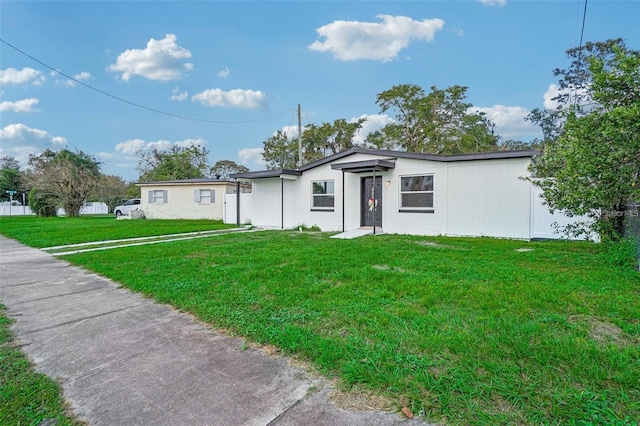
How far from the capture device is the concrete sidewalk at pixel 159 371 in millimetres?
1939

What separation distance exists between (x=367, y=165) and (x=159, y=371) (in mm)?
8901

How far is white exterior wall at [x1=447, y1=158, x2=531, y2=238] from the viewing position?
9.23 m

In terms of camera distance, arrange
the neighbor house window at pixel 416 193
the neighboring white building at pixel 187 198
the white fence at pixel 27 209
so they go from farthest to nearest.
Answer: the white fence at pixel 27 209 → the neighboring white building at pixel 187 198 → the neighbor house window at pixel 416 193

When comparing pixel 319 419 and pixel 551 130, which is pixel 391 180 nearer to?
pixel 319 419

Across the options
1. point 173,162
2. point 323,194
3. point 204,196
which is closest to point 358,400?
point 323,194

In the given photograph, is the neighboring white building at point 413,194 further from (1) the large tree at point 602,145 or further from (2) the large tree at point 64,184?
(2) the large tree at point 64,184

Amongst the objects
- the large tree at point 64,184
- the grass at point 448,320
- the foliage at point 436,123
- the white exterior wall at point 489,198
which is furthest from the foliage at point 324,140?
the grass at point 448,320

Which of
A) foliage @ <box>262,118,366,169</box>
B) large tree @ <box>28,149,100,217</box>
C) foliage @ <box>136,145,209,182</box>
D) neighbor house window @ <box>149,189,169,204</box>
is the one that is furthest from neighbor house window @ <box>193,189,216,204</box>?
foliage @ <box>136,145,209,182</box>

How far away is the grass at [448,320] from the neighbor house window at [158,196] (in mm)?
16943

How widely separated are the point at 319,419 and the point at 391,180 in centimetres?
994

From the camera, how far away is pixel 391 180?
11258mm

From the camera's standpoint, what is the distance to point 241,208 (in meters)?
16.3

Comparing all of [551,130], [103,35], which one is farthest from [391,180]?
[551,130]

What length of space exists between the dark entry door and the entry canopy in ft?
1.92
